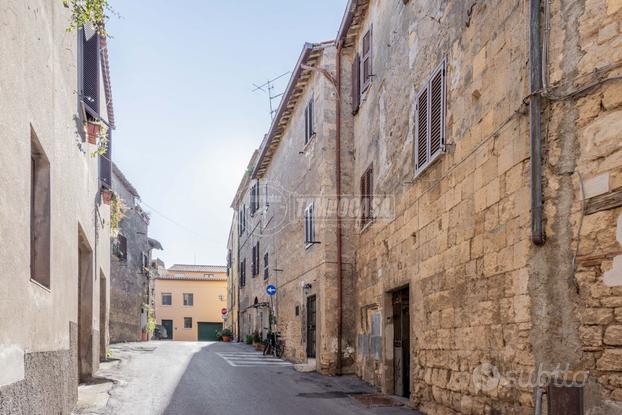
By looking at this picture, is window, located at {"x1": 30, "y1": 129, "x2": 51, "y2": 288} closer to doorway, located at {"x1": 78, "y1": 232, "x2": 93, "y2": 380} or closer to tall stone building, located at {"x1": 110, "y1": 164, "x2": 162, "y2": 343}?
doorway, located at {"x1": 78, "y1": 232, "x2": 93, "y2": 380}

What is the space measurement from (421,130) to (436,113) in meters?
0.62

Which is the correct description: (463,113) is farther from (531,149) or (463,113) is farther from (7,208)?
(7,208)

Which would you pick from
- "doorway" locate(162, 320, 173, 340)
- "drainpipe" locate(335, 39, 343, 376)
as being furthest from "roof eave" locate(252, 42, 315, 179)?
"doorway" locate(162, 320, 173, 340)

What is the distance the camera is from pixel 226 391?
9953mm

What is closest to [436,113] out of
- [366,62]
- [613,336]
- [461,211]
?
[461,211]

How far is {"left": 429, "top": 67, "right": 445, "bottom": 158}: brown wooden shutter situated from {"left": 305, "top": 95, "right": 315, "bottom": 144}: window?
7.02m

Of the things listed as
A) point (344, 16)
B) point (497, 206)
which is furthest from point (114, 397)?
point (344, 16)

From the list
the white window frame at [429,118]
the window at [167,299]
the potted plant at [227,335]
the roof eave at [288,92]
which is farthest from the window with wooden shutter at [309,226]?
the window at [167,299]

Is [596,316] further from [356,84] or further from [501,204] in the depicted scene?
[356,84]

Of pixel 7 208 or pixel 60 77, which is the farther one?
pixel 60 77

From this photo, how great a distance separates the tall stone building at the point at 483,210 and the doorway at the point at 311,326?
1627mm

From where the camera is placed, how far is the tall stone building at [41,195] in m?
4.09

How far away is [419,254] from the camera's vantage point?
8.78m

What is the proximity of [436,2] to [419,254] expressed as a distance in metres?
3.61
